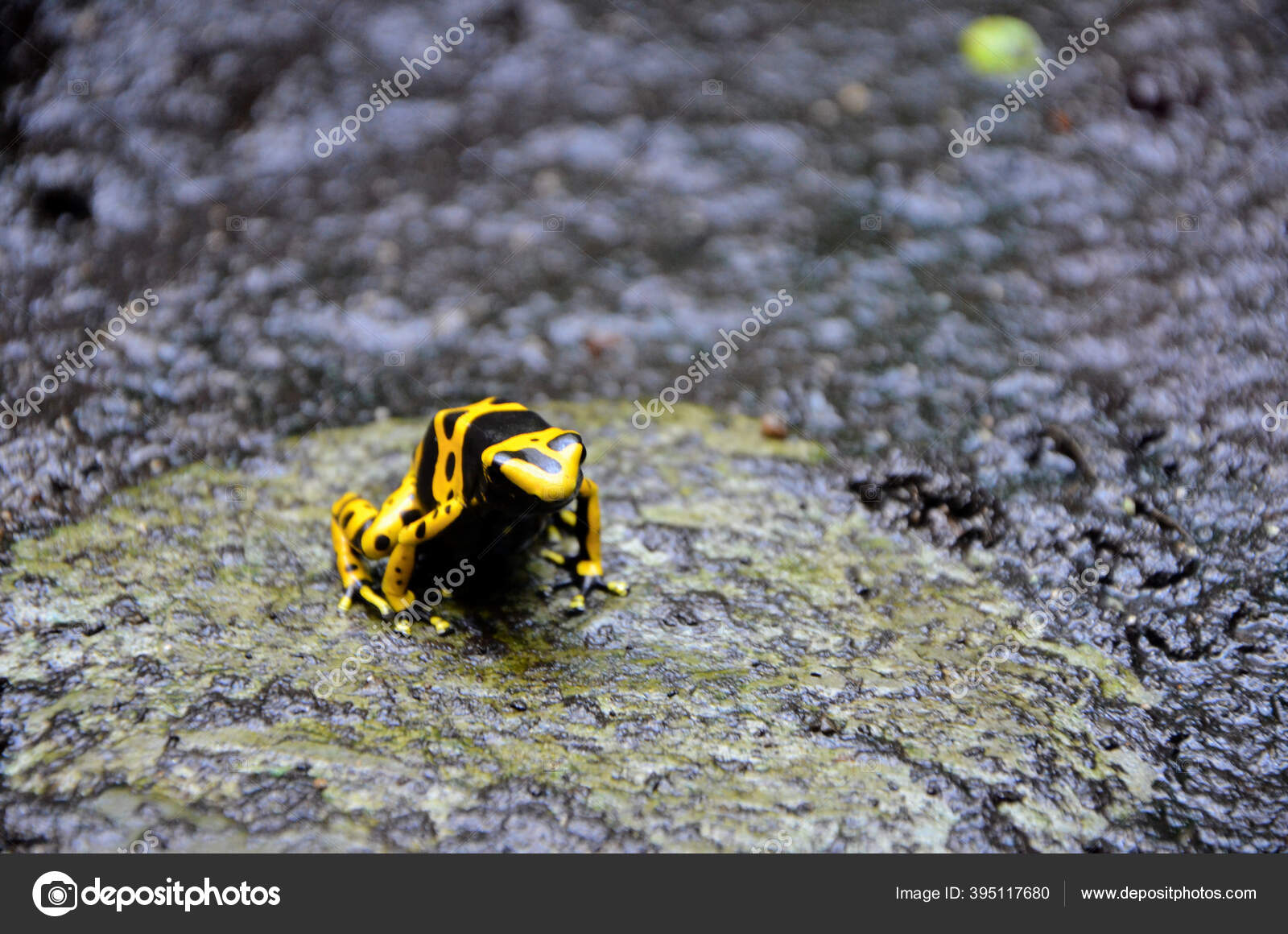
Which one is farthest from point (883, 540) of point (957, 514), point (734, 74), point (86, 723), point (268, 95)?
point (268, 95)

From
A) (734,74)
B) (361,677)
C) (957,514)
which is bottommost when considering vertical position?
(957,514)

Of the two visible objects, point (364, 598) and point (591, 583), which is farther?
point (591, 583)

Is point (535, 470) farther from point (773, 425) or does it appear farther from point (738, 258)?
point (738, 258)

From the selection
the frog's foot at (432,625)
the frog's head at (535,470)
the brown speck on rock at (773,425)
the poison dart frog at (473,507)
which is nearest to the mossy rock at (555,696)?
the frog's foot at (432,625)

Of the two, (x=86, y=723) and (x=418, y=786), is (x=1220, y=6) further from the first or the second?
(x=86, y=723)
